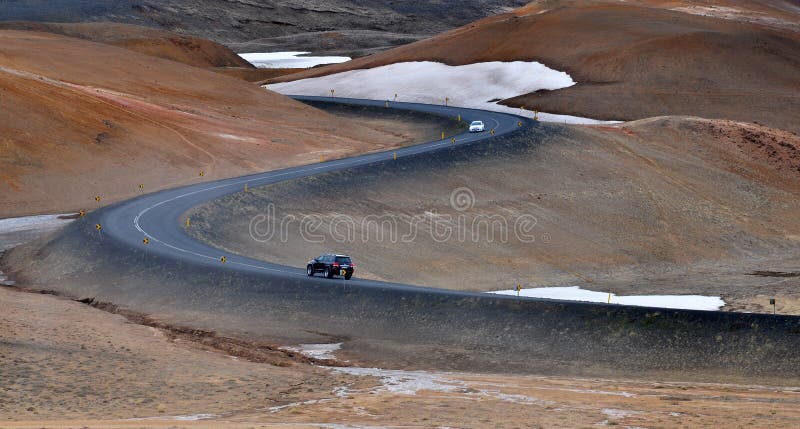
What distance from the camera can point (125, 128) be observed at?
79.3m

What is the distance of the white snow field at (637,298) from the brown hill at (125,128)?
2674 cm

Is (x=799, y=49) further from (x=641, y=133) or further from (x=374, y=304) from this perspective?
(x=374, y=304)

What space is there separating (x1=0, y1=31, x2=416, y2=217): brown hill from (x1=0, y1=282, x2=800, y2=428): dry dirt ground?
36.2 meters

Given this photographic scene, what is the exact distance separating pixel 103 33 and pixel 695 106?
3153 inches

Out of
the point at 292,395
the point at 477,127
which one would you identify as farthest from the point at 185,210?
the point at 477,127

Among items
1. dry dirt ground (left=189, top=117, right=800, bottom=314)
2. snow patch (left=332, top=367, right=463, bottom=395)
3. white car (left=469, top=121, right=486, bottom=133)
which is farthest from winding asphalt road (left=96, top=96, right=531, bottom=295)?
snow patch (left=332, top=367, right=463, bottom=395)

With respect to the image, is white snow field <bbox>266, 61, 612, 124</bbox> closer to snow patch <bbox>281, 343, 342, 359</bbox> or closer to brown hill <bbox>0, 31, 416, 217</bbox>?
brown hill <bbox>0, 31, 416, 217</bbox>

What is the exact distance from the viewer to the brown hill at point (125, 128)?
69812 millimetres

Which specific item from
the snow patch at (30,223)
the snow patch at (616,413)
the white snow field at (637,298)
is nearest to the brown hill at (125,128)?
the snow patch at (30,223)

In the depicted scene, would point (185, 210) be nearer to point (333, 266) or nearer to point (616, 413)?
point (333, 266)

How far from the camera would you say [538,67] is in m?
121

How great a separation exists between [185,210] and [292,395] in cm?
2978

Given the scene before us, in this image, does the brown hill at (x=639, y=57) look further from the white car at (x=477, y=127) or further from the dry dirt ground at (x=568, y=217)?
the white car at (x=477, y=127)

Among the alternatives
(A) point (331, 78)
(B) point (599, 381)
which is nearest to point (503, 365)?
(B) point (599, 381)
